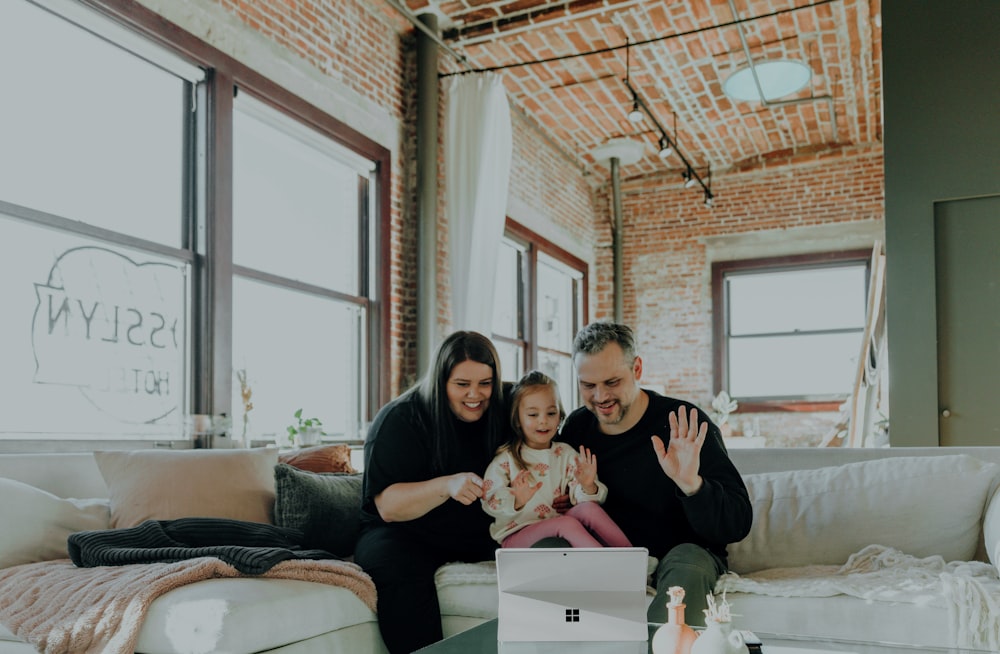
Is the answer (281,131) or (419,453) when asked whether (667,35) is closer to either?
(281,131)

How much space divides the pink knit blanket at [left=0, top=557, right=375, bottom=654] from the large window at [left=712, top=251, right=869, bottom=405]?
7.86 meters

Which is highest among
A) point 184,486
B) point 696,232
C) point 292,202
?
point 696,232

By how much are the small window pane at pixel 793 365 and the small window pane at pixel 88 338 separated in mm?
6958

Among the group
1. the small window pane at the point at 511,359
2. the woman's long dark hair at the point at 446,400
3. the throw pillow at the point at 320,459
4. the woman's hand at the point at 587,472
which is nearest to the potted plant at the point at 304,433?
the throw pillow at the point at 320,459

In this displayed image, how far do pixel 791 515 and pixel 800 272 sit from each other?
7.29m

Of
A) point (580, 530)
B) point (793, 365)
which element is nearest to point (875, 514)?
point (580, 530)

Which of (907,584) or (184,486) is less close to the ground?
(184,486)

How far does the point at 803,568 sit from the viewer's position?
283cm

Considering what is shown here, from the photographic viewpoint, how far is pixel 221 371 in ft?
14.8

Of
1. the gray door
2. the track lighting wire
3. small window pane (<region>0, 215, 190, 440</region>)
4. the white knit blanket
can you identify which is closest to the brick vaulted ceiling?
the track lighting wire

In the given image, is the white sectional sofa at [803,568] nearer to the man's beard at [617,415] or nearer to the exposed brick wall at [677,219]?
the man's beard at [617,415]

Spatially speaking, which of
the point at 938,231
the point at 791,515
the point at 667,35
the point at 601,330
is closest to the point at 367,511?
the point at 601,330

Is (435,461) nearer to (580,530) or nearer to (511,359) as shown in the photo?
(580,530)

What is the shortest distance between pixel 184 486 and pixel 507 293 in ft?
18.3
